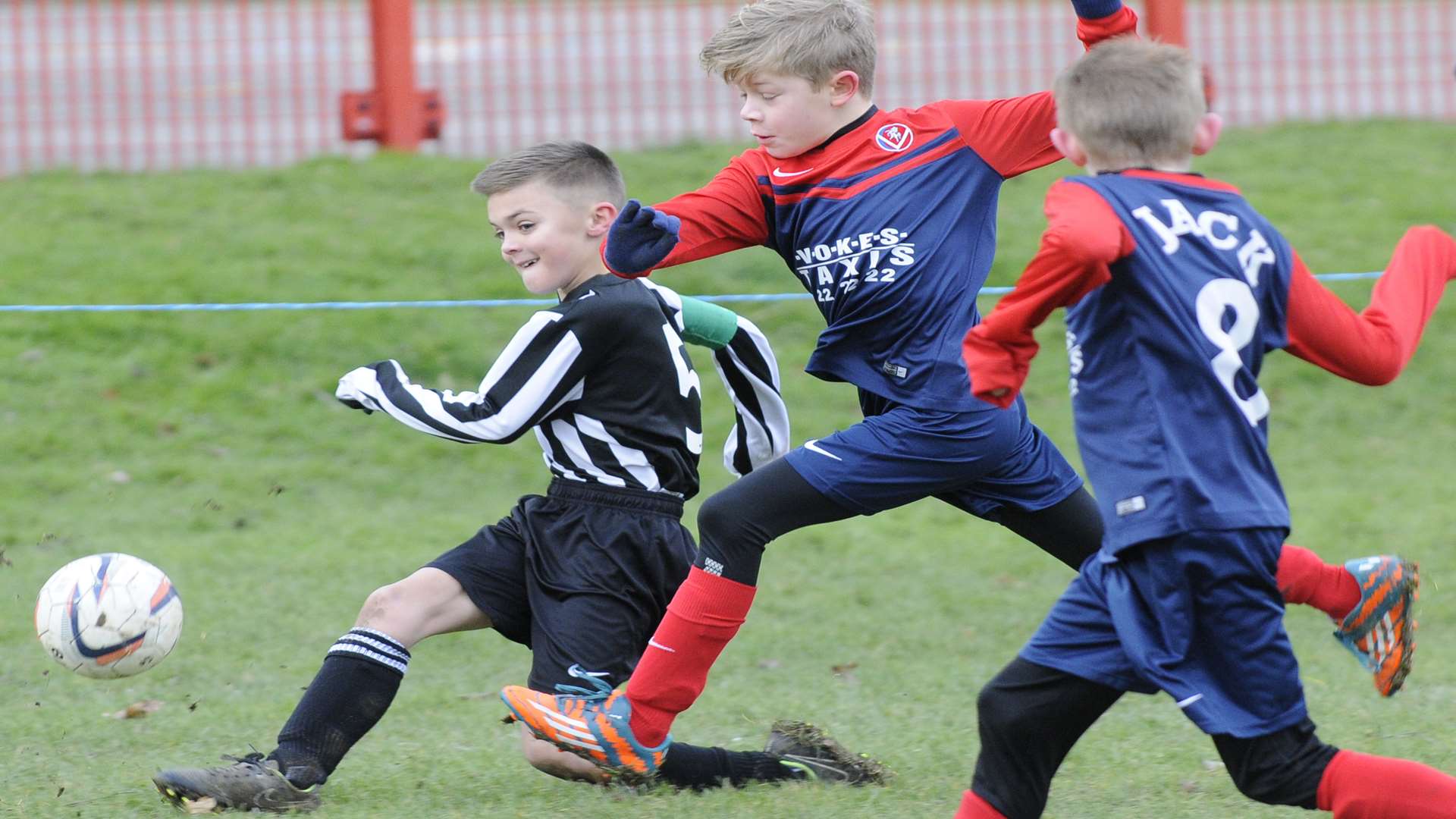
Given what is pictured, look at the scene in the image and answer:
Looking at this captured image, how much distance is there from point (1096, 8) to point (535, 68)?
7.42m

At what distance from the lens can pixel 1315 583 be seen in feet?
10.8

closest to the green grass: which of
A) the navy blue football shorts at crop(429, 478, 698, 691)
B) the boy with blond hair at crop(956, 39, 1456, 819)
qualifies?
the navy blue football shorts at crop(429, 478, 698, 691)

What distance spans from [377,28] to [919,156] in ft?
21.9

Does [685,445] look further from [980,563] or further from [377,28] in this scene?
[377,28]

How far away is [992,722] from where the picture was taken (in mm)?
3152

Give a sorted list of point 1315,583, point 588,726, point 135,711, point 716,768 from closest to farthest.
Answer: point 1315,583 < point 588,726 < point 716,768 < point 135,711

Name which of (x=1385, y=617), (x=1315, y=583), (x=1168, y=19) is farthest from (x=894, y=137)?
(x=1168, y=19)

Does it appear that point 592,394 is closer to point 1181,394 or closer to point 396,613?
point 396,613

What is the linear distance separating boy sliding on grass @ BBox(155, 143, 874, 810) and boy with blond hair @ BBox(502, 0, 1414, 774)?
1.01 feet

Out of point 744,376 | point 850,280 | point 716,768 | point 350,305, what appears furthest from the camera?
point 350,305

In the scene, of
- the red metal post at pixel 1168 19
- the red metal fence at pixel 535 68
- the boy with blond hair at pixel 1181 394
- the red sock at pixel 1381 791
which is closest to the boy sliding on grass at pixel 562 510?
the boy with blond hair at pixel 1181 394

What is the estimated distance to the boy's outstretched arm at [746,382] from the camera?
14.2 feet

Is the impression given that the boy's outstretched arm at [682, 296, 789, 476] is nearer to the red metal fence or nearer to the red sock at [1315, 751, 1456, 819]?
the red sock at [1315, 751, 1456, 819]

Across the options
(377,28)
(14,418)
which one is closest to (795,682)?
(14,418)
